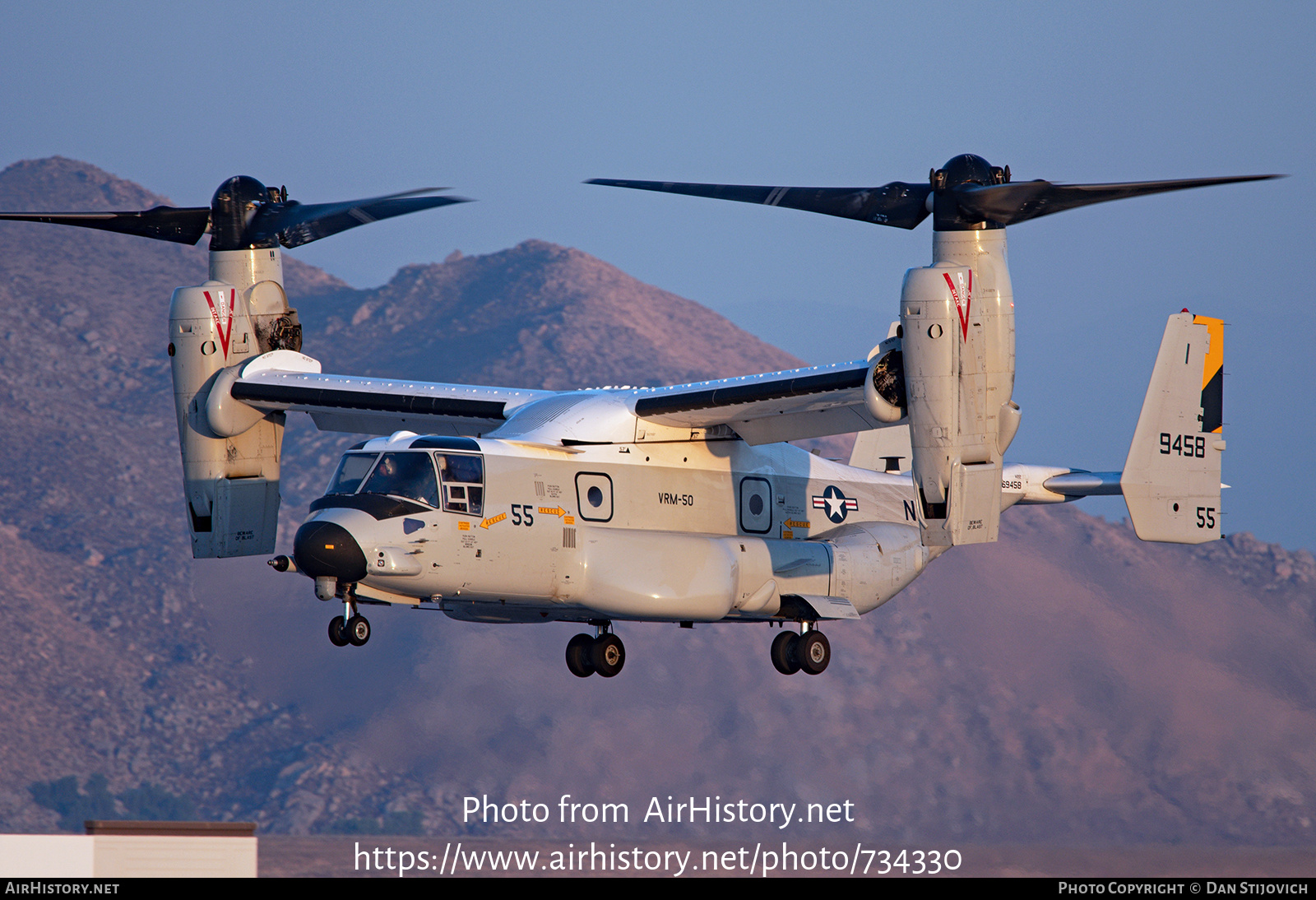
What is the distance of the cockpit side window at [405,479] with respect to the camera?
70.3ft

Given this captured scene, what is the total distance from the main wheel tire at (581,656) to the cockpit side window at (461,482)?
11.4 ft

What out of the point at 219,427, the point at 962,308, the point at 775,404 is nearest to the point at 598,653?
the point at 775,404

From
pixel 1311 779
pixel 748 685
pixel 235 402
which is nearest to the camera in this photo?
pixel 235 402

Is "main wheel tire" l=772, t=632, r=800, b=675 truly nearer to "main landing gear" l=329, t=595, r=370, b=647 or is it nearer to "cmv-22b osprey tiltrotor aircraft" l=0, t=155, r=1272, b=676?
"cmv-22b osprey tiltrotor aircraft" l=0, t=155, r=1272, b=676

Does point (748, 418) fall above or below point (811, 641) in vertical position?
above

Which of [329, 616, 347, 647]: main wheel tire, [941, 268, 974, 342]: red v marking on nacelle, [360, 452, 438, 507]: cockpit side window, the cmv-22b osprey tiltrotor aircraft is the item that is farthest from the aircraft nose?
[941, 268, 974, 342]: red v marking on nacelle

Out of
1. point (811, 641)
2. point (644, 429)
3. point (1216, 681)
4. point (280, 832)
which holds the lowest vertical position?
point (280, 832)

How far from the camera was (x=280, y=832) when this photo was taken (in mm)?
98375

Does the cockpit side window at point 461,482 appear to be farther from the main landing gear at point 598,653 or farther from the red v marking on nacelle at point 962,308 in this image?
the red v marking on nacelle at point 962,308

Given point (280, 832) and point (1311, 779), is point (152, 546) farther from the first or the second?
point (1311, 779)

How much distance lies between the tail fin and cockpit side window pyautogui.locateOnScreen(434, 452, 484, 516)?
A: 8707mm

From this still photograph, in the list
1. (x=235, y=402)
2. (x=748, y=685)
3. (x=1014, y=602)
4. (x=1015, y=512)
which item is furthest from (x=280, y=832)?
(x=235, y=402)

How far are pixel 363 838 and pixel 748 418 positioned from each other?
71205 mm

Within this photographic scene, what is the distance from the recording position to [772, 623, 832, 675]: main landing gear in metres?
25.1
